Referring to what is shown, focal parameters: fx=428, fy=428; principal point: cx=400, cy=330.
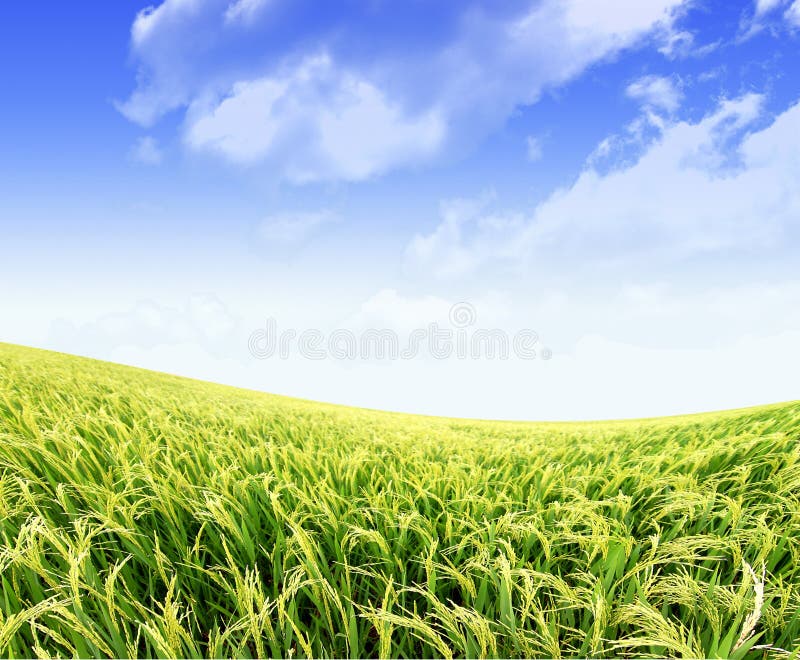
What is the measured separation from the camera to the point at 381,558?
1.55 metres

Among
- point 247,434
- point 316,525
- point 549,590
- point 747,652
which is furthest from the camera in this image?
point 247,434

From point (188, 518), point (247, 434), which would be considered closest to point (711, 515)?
point (188, 518)

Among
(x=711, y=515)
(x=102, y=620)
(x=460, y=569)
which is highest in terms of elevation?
(x=711, y=515)

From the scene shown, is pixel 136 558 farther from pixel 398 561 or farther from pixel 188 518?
pixel 398 561

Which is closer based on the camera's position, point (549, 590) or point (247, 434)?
point (549, 590)

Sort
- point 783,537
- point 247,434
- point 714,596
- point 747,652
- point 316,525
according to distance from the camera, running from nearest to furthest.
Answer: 1. point 747,652
2. point 714,596
3. point 783,537
4. point 316,525
5. point 247,434

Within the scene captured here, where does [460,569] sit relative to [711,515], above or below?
below

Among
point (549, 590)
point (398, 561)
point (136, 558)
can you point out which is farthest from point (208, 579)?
point (549, 590)

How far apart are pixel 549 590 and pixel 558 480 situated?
958mm

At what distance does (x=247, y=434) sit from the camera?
10.4 ft

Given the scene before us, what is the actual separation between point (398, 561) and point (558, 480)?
127 centimetres

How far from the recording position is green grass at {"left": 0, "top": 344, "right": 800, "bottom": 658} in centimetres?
126

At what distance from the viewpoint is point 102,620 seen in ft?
4.36

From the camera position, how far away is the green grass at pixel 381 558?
126cm
